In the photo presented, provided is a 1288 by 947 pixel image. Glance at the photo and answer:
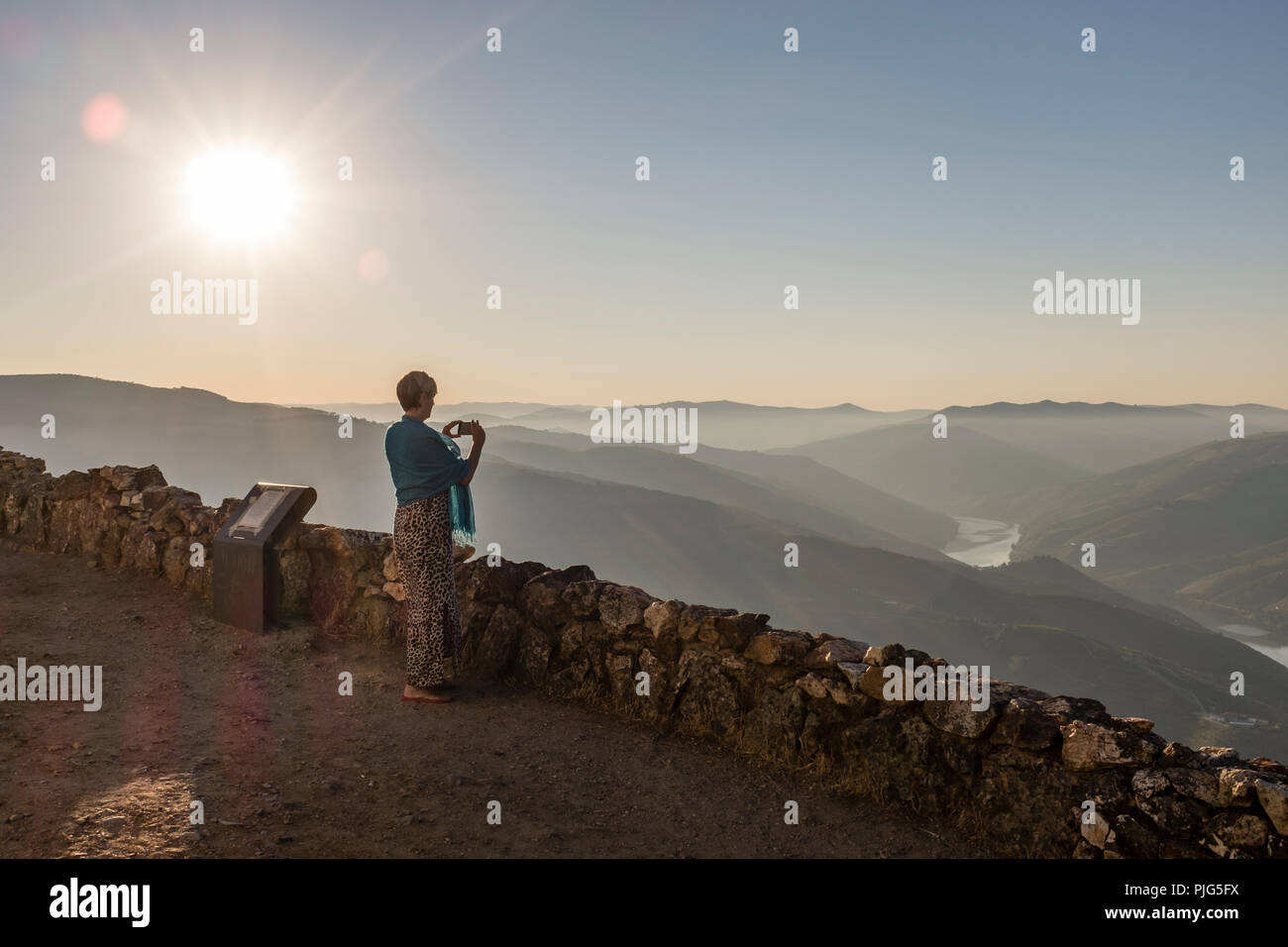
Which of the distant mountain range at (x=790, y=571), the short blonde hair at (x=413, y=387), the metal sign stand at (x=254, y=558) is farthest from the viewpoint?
the distant mountain range at (x=790, y=571)

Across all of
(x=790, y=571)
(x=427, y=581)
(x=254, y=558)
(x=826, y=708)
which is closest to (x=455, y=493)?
(x=427, y=581)

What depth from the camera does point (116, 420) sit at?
618 feet

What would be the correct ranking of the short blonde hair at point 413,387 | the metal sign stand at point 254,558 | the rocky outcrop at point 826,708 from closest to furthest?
the rocky outcrop at point 826,708 < the short blonde hair at point 413,387 < the metal sign stand at point 254,558

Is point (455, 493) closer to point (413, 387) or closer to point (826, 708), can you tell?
point (413, 387)

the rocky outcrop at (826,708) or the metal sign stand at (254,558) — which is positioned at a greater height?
the metal sign stand at (254,558)

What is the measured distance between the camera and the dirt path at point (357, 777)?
16.9 ft

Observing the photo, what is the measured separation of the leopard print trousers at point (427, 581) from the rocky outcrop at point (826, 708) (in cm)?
73

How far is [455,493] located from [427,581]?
2.83 ft

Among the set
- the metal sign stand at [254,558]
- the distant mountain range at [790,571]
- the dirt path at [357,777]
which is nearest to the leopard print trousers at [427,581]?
the dirt path at [357,777]

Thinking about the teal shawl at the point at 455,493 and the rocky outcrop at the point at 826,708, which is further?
the teal shawl at the point at 455,493

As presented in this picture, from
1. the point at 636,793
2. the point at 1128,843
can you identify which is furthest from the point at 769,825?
the point at 1128,843

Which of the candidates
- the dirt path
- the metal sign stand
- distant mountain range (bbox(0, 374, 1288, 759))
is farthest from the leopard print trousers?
distant mountain range (bbox(0, 374, 1288, 759))

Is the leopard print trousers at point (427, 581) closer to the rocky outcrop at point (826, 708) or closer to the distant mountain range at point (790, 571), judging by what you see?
the rocky outcrop at point (826, 708)
